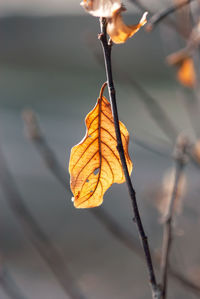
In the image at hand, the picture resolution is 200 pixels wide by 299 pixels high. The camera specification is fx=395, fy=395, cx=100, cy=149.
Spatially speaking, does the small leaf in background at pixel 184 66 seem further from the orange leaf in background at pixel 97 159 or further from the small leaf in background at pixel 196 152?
the orange leaf in background at pixel 97 159

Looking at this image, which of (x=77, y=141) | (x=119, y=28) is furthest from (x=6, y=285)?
(x=77, y=141)

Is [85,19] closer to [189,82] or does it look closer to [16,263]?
[16,263]

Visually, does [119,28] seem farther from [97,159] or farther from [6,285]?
[6,285]

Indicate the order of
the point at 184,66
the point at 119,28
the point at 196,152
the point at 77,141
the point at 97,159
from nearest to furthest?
the point at 119,28 < the point at 97,159 < the point at 184,66 < the point at 196,152 < the point at 77,141

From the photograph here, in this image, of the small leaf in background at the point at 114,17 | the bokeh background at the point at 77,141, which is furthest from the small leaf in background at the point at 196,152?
the small leaf in background at the point at 114,17

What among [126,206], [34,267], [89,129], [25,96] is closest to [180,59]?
[89,129]

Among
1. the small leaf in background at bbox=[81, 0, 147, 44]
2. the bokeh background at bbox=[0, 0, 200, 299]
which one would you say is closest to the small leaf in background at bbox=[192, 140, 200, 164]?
the bokeh background at bbox=[0, 0, 200, 299]

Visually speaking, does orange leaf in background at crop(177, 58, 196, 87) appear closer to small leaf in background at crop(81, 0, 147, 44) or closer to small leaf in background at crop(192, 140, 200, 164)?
small leaf in background at crop(192, 140, 200, 164)
